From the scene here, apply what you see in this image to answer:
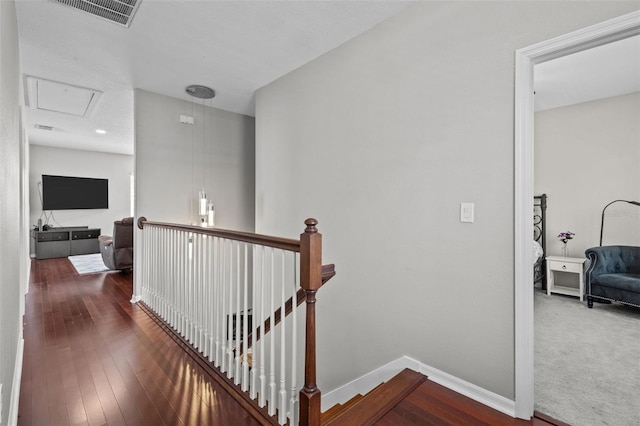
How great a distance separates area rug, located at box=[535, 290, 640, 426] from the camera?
1787mm

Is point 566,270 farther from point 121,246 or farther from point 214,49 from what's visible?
point 121,246

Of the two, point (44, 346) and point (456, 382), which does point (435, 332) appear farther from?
point (44, 346)

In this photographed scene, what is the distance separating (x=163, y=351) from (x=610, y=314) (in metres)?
4.70

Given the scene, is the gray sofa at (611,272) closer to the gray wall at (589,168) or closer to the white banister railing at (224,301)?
the gray wall at (589,168)

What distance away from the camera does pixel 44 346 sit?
2.52m

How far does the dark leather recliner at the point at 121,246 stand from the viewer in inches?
205

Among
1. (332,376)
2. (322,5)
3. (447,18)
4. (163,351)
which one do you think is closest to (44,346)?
(163,351)

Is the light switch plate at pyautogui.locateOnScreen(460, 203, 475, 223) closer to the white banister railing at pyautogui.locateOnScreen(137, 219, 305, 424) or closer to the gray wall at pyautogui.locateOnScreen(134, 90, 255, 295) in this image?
the white banister railing at pyautogui.locateOnScreen(137, 219, 305, 424)

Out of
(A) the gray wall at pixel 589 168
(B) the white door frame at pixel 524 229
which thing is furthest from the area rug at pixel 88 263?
(A) the gray wall at pixel 589 168

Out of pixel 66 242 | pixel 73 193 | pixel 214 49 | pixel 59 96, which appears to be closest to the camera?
pixel 214 49

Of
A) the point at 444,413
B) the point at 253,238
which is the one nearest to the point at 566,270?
the point at 444,413

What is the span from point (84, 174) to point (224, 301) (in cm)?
806

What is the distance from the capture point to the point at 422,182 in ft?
6.93

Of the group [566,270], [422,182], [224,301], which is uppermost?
[422,182]
